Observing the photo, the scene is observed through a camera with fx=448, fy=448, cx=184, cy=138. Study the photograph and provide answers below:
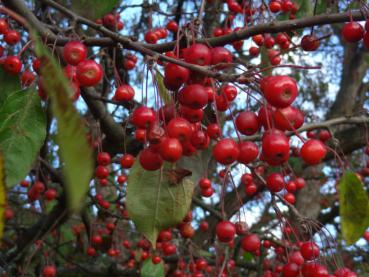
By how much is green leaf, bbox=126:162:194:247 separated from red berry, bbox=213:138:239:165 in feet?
1.03

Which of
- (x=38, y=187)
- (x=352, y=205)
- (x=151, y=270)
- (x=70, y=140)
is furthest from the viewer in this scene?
(x=38, y=187)

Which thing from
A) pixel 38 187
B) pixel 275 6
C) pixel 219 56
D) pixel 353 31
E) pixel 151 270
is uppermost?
pixel 275 6

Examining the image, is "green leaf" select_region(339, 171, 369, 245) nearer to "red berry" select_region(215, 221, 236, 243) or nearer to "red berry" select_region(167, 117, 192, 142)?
"red berry" select_region(215, 221, 236, 243)

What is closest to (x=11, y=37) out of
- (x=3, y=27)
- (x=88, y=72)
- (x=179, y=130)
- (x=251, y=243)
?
(x=3, y=27)

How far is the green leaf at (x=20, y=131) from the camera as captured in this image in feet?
4.11

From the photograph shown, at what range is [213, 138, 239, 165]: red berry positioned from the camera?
3.73 ft

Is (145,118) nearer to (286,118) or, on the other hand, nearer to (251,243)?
(286,118)

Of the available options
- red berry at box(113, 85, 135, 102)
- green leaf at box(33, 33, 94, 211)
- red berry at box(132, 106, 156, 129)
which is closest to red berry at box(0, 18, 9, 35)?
red berry at box(113, 85, 135, 102)

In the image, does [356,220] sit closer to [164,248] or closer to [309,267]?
[309,267]

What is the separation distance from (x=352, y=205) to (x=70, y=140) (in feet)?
3.46

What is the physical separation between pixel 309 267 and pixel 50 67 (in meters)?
1.38

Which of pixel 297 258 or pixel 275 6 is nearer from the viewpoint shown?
pixel 297 258

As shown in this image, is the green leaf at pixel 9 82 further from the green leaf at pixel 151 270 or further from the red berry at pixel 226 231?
the green leaf at pixel 151 270

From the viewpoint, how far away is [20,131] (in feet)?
4.31
